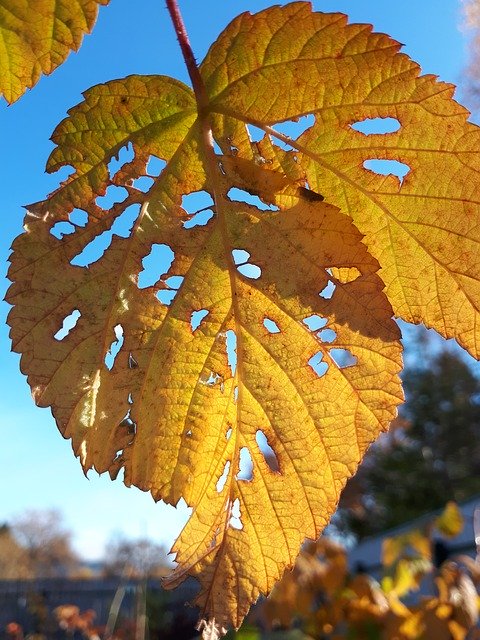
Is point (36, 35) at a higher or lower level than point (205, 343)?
higher

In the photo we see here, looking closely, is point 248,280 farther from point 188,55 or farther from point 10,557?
point 10,557

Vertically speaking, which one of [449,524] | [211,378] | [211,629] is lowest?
[211,629]

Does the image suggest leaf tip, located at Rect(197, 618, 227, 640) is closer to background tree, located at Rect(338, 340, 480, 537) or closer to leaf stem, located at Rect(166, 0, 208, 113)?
leaf stem, located at Rect(166, 0, 208, 113)

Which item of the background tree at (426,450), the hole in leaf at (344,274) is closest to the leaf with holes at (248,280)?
the hole in leaf at (344,274)

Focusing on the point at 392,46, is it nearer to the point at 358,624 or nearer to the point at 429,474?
the point at 358,624

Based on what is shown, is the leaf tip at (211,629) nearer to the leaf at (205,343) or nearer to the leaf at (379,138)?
the leaf at (205,343)

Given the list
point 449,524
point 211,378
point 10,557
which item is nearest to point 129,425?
point 211,378
